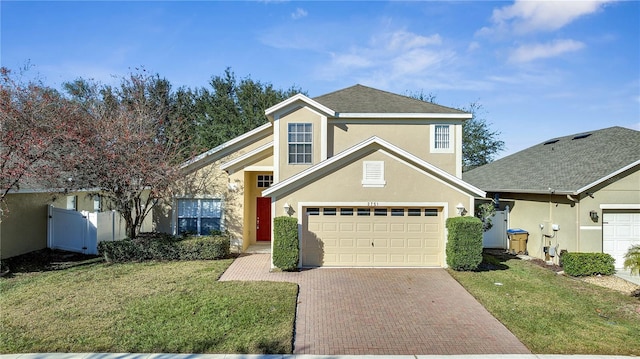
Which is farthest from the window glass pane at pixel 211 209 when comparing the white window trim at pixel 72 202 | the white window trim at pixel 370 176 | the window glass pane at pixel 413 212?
the window glass pane at pixel 413 212

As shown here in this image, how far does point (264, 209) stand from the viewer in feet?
53.2

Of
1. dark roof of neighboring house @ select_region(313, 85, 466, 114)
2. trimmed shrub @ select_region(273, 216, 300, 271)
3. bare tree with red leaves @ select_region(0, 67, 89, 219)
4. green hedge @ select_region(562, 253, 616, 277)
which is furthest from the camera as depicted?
dark roof of neighboring house @ select_region(313, 85, 466, 114)

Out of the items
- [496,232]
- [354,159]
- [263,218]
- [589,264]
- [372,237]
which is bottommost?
[589,264]

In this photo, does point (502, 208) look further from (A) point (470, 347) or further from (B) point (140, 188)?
(B) point (140, 188)

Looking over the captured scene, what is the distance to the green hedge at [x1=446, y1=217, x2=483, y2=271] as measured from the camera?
11.3 meters

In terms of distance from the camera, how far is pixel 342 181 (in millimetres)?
12109

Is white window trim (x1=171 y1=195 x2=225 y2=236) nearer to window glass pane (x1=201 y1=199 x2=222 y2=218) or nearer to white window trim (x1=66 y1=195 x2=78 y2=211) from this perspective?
window glass pane (x1=201 y1=199 x2=222 y2=218)

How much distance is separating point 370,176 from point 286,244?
3.73 meters

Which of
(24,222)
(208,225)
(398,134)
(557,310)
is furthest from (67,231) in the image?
(557,310)

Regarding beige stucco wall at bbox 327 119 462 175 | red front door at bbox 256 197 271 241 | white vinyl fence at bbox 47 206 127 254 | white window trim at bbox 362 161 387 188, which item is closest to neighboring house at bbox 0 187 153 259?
white vinyl fence at bbox 47 206 127 254

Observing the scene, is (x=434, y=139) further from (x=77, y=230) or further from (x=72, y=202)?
(x=72, y=202)

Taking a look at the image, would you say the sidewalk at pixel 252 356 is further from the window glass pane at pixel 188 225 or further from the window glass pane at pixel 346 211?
the window glass pane at pixel 188 225

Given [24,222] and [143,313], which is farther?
[24,222]

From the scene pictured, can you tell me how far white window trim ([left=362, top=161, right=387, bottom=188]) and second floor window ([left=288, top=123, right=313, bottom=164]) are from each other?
3042 mm
